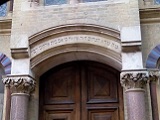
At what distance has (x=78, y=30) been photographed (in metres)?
5.14

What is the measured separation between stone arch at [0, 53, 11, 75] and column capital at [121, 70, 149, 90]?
95.2 inches

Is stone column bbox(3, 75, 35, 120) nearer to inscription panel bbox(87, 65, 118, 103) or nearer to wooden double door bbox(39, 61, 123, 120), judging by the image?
wooden double door bbox(39, 61, 123, 120)

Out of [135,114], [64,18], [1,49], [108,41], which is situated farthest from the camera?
[1,49]

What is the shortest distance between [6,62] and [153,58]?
3065mm

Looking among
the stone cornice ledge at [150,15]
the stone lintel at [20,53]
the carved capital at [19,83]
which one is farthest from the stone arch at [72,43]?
the stone cornice ledge at [150,15]

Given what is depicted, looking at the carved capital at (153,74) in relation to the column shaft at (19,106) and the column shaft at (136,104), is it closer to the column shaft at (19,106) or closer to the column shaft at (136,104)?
the column shaft at (136,104)

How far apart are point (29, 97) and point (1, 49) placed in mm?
1368

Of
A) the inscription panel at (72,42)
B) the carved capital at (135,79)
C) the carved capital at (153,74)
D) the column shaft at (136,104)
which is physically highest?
the inscription panel at (72,42)

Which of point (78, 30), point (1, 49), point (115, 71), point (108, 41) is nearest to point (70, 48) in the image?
Answer: point (78, 30)

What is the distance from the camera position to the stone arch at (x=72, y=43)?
5.00 m

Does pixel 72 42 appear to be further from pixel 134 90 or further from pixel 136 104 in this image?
pixel 136 104

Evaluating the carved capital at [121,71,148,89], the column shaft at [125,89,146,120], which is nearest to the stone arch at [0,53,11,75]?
the carved capital at [121,71,148,89]

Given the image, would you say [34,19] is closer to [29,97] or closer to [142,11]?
[29,97]

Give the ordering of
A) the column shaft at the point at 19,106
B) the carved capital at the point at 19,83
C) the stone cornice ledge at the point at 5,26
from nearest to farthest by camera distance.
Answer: the column shaft at the point at 19,106 < the carved capital at the point at 19,83 < the stone cornice ledge at the point at 5,26
